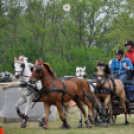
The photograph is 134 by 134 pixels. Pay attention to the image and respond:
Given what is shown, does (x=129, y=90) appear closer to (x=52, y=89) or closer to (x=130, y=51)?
(x=130, y=51)

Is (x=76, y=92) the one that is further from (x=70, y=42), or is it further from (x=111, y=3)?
(x=111, y=3)

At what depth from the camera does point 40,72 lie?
29.1ft

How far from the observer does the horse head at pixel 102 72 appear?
9420 mm

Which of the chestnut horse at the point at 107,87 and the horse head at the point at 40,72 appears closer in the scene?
the horse head at the point at 40,72

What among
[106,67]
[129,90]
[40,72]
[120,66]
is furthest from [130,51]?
[40,72]

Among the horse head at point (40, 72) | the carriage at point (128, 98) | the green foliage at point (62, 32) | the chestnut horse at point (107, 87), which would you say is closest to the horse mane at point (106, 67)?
the chestnut horse at point (107, 87)

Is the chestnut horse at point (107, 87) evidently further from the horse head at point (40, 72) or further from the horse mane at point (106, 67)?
the horse head at point (40, 72)

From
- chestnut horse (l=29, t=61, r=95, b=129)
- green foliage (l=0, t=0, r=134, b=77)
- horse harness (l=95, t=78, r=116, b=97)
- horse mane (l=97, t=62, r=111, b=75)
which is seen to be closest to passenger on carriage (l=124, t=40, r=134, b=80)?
horse harness (l=95, t=78, r=116, b=97)

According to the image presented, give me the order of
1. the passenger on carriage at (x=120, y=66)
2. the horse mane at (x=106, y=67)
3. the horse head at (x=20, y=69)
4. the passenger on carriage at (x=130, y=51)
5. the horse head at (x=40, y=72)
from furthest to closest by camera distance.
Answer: the passenger on carriage at (x=130, y=51) < the passenger on carriage at (x=120, y=66) < the horse mane at (x=106, y=67) < the horse head at (x=20, y=69) < the horse head at (x=40, y=72)

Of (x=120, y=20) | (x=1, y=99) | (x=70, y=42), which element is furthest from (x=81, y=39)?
(x=1, y=99)

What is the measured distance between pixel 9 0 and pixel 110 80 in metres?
13.6

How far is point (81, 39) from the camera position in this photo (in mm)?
23562

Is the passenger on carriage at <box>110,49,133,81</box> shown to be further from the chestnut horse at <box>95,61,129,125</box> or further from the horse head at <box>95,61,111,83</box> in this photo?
the horse head at <box>95,61,111,83</box>

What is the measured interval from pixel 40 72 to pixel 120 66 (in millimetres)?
2627
